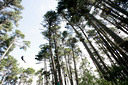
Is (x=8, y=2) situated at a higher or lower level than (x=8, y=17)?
higher

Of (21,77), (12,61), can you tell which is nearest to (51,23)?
(12,61)

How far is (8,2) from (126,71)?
2031 cm

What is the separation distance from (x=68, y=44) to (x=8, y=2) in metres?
14.9

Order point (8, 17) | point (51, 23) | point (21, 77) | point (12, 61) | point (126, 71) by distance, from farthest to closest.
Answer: point (21, 77) → point (12, 61) → point (8, 17) → point (51, 23) → point (126, 71)

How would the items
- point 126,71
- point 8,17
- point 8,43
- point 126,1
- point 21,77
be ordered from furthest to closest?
point 21,77, point 8,43, point 8,17, point 126,1, point 126,71

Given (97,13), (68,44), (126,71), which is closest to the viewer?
(126,71)

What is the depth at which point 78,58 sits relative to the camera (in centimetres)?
1970

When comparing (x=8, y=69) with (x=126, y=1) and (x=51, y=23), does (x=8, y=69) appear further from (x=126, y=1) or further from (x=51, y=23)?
(x=126, y=1)

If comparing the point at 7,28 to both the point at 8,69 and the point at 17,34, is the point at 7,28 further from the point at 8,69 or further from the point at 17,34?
the point at 8,69

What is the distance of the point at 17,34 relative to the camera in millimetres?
15961

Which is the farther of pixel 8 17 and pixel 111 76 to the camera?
pixel 8 17

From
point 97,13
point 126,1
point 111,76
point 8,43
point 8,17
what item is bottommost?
point 111,76

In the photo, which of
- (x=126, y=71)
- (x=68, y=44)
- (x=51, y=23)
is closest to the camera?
(x=126, y=71)

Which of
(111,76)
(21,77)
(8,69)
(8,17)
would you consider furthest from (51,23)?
(21,77)
